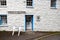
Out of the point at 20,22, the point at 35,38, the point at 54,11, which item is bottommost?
the point at 35,38

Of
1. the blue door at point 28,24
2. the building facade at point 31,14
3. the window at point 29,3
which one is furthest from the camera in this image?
the blue door at point 28,24

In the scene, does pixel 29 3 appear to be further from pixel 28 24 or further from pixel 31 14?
pixel 28 24

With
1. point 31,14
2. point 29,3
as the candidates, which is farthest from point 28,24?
point 29,3

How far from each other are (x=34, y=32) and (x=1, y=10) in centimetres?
505

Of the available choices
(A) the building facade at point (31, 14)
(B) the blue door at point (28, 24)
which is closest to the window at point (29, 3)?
(A) the building facade at point (31, 14)

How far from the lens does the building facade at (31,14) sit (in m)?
17.1

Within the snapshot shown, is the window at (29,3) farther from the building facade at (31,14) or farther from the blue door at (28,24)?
the blue door at (28,24)

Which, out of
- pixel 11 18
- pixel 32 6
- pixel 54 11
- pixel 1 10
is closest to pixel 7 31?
pixel 11 18

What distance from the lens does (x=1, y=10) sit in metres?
17.1

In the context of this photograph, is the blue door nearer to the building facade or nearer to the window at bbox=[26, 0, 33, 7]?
the building facade

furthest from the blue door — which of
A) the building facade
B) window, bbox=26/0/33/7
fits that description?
window, bbox=26/0/33/7

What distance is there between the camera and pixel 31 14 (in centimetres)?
1717

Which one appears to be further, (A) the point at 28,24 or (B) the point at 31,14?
(A) the point at 28,24

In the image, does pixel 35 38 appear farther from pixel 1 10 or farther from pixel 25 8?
pixel 1 10
